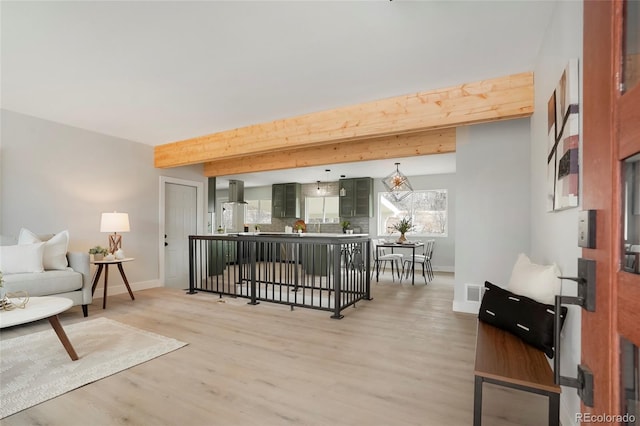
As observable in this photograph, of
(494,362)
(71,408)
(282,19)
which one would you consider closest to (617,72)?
(494,362)

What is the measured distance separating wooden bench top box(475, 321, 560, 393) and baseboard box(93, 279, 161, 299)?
5.37 metres

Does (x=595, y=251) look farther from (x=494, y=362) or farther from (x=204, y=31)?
(x=204, y=31)

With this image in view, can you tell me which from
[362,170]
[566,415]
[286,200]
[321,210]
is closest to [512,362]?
[566,415]

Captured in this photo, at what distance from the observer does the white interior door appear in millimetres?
5934

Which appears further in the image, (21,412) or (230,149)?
(230,149)

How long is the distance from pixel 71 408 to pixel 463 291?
13.4ft

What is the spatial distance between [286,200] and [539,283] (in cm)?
827

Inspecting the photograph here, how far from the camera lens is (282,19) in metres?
2.14

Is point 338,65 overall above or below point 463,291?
above

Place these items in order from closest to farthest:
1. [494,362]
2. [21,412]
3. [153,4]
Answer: [494,362] → [21,412] → [153,4]

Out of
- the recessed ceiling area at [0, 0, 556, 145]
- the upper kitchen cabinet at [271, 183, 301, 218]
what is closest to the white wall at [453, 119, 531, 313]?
the recessed ceiling area at [0, 0, 556, 145]

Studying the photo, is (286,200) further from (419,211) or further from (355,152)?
(355,152)

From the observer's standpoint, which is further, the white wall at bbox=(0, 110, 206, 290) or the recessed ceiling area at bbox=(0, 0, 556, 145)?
the white wall at bbox=(0, 110, 206, 290)

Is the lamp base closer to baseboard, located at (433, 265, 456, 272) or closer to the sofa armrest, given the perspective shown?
the sofa armrest
